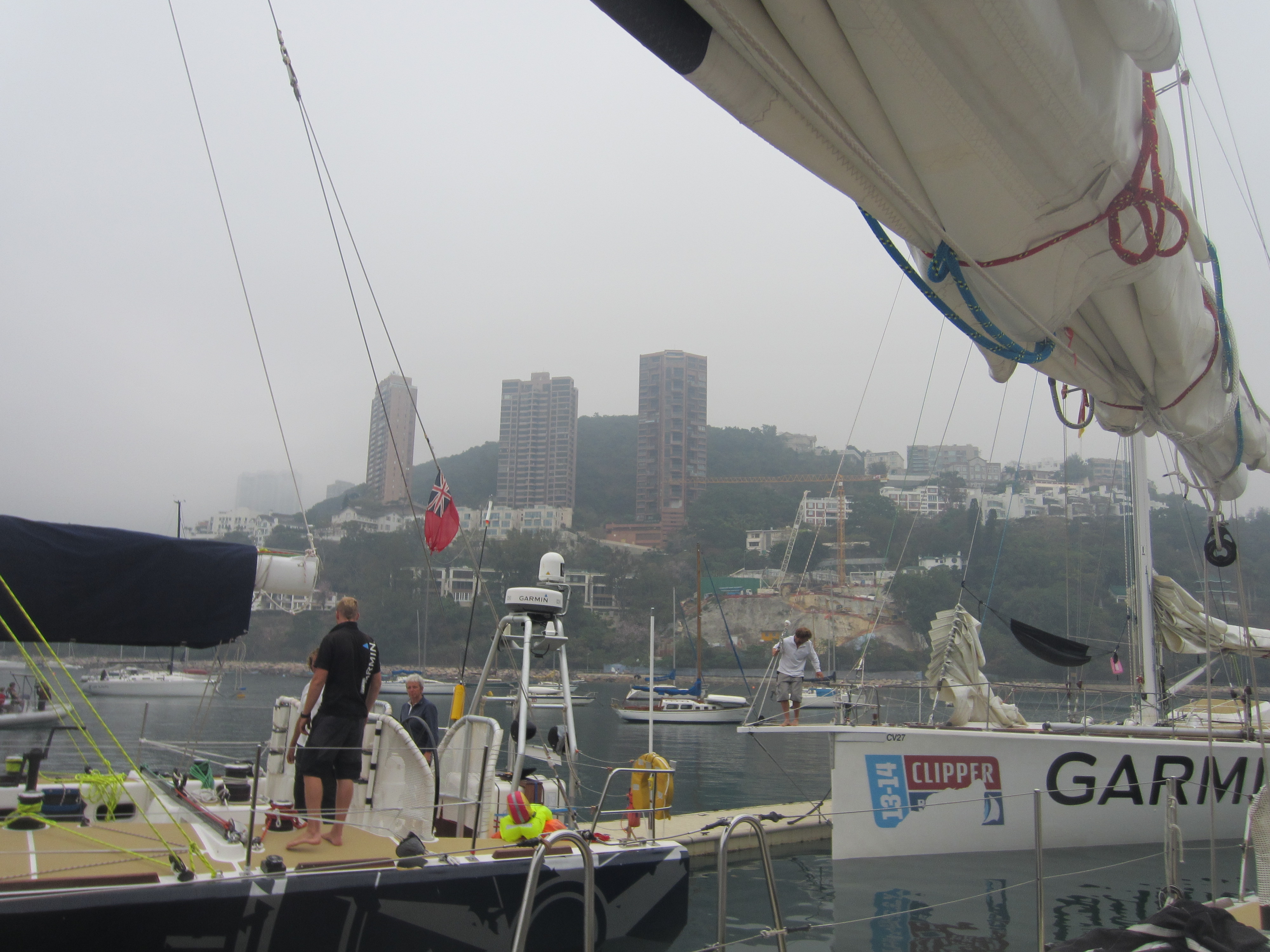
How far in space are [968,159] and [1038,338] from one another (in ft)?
3.78

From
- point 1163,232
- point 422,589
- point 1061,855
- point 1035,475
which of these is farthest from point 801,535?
point 1163,232

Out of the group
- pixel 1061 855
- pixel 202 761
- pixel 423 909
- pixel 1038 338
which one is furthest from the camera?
pixel 1061 855

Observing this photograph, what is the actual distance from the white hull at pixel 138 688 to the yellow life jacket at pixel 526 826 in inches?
2103

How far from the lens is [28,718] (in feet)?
95.7

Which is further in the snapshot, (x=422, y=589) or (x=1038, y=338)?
(x=422, y=589)

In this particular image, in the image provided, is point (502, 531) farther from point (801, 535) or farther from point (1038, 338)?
point (1038, 338)

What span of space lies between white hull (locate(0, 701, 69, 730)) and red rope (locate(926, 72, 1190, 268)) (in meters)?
31.0

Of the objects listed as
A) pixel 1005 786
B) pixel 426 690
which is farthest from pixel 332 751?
pixel 426 690

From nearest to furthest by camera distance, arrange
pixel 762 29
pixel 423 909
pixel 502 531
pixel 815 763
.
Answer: pixel 762 29
pixel 423 909
pixel 815 763
pixel 502 531

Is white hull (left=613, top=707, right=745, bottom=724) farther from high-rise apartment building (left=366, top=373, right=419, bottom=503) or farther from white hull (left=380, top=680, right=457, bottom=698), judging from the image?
high-rise apartment building (left=366, top=373, right=419, bottom=503)

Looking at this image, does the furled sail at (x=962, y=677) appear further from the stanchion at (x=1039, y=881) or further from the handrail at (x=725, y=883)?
the handrail at (x=725, y=883)

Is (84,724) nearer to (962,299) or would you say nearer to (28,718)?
(962,299)

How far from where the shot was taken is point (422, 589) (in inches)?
2970

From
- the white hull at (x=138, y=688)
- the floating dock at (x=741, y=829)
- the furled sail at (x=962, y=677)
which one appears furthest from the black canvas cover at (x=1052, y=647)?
the white hull at (x=138, y=688)
